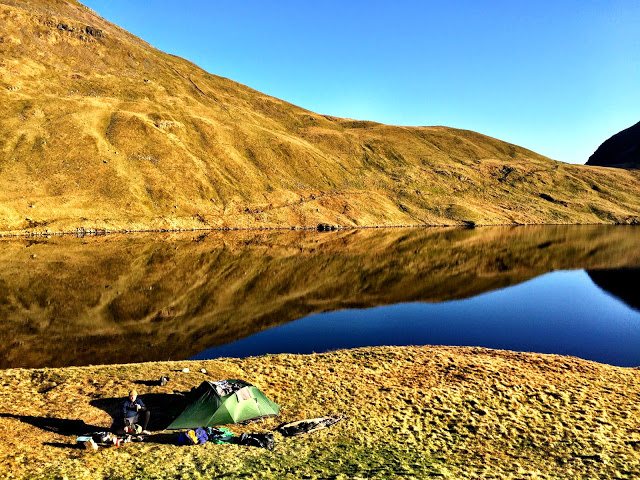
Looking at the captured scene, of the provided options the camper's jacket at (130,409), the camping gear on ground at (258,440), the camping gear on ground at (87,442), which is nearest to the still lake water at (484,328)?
the camper's jacket at (130,409)

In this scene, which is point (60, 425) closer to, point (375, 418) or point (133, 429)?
point (133, 429)

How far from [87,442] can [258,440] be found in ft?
19.7

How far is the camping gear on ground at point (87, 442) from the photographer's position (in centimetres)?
1354

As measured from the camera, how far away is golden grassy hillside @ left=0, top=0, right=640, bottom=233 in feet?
344

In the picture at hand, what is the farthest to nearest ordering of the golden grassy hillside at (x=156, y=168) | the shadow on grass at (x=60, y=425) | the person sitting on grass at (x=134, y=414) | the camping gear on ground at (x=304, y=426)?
the golden grassy hillside at (x=156, y=168)
the camping gear on ground at (x=304, y=426)
the person sitting on grass at (x=134, y=414)
the shadow on grass at (x=60, y=425)

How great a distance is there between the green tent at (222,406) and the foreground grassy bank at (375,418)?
26.3 inches

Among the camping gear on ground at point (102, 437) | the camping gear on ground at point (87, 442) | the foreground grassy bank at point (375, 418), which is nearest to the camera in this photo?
the foreground grassy bank at point (375, 418)

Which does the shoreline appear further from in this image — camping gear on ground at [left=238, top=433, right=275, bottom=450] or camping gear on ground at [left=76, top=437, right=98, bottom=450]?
camping gear on ground at [left=238, top=433, right=275, bottom=450]

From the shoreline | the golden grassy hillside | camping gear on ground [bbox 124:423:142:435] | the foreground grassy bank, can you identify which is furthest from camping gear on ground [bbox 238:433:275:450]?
the golden grassy hillside

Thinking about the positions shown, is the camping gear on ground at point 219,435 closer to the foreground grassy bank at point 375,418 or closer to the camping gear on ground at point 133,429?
the foreground grassy bank at point 375,418

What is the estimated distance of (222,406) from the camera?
1659 cm

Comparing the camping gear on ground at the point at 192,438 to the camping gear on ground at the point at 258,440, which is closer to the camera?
the camping gear on ground at the point at 258,440

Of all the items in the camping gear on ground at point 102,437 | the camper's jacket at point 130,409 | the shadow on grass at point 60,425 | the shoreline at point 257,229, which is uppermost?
the shoreline at point 257,229

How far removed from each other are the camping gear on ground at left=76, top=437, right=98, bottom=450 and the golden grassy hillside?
9343 cm
